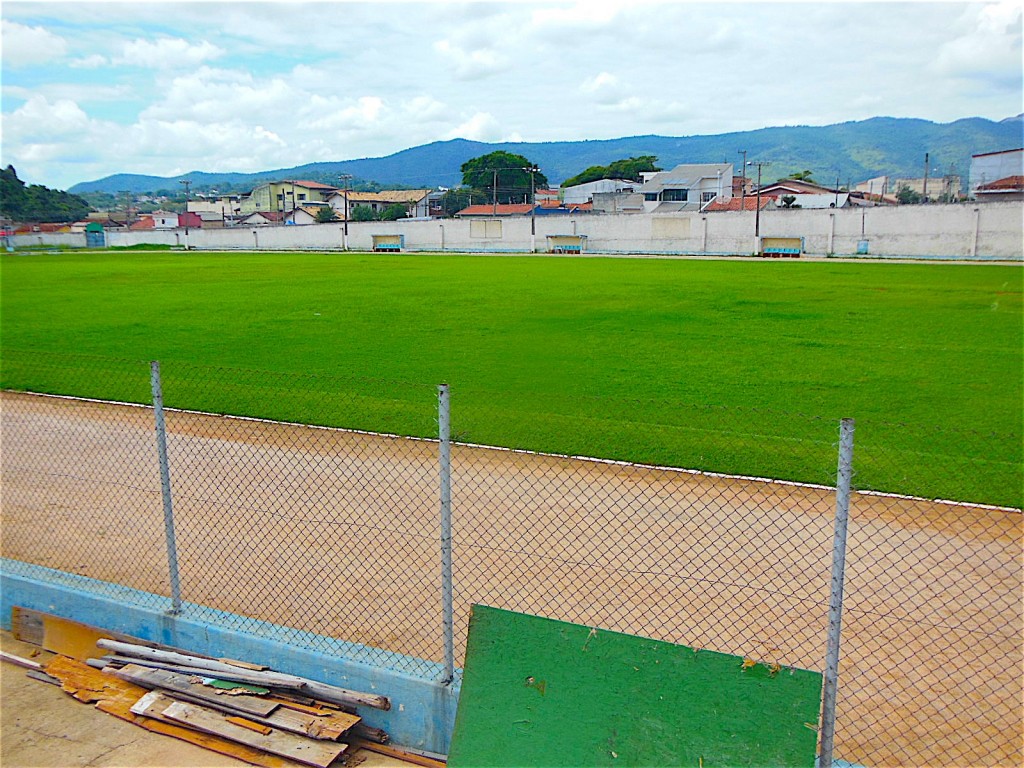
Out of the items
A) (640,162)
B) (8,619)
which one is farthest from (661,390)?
(640,162)

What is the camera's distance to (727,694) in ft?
14.0

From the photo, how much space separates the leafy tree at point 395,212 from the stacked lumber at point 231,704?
10190cm

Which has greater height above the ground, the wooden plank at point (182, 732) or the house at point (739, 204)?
the house at point (739, 204)

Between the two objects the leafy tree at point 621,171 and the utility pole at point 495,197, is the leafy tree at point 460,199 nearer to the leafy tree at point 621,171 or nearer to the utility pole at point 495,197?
the utility pole at point 495,197

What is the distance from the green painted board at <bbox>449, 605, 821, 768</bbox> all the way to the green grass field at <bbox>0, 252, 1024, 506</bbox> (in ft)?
11.3

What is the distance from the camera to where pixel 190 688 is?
5457 mm

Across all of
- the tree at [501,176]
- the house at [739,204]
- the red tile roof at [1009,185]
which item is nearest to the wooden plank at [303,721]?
the house at [739,204]

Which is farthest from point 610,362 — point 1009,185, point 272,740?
point 1009,185

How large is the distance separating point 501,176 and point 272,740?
119824mm

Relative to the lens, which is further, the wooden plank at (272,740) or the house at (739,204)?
the house at (739,204)

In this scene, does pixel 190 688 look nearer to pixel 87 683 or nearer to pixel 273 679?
pixel 273 679

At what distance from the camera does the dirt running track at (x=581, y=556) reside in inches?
224

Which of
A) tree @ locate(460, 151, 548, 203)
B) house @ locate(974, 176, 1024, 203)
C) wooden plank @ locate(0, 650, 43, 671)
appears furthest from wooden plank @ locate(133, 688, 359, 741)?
tree @ locate(460, 151, 548, 203)

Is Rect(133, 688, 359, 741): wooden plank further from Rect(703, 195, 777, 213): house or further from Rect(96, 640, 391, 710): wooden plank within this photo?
Rect(703, 195, 777, 213): house
